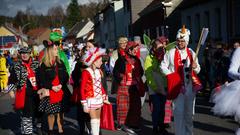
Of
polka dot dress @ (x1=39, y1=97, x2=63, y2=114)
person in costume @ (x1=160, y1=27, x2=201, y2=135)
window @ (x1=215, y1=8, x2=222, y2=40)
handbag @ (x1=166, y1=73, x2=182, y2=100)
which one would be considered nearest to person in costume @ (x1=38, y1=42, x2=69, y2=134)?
polka dot dress @ (x1=39, y1=97, x2=63, y2=114)

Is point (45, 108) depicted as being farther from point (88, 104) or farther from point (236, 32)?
point (236, 32)

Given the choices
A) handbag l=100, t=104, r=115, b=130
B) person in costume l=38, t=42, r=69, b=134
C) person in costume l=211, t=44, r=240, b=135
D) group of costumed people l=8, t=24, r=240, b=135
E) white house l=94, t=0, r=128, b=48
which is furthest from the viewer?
white house l=94, t=0, r=128, b=48

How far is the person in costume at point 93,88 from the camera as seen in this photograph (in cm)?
733

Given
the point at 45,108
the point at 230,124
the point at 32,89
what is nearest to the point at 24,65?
the point at 32,89

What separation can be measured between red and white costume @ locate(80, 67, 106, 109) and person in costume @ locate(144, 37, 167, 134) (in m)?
1.78

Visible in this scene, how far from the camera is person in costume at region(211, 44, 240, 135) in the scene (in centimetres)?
545

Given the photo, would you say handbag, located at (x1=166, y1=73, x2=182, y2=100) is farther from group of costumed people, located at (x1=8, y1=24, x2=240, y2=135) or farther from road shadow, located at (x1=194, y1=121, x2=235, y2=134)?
road shadow, located at (x1=194, y1=121, x2=235, y2=134)

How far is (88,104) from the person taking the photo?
7328 mm

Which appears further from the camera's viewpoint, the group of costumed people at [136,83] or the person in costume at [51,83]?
the group of costumed people at [136,83]

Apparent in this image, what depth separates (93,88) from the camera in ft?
24.3

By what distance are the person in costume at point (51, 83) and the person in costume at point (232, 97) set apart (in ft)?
11.7

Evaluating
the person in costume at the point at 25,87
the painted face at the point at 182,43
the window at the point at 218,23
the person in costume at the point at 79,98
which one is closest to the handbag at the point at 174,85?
the painted face at the point at 182,43

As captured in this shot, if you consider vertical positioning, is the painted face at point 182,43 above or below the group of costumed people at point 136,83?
above

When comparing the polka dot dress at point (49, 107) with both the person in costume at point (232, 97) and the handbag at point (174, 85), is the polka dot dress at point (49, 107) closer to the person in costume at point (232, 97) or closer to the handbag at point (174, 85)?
the handbag at point (174, 85)
